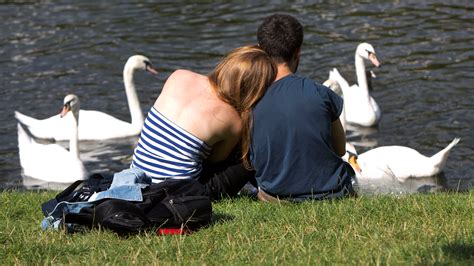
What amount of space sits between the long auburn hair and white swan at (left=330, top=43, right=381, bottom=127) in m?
6.25

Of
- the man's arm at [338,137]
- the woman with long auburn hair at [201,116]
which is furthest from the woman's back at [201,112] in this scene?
the man's arm at [338,137]

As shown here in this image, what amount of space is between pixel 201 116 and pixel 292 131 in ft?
2.15

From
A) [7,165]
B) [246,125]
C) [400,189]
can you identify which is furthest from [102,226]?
[7,165]

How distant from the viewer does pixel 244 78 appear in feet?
22.0

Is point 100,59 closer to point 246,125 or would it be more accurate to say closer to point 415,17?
point 415,17

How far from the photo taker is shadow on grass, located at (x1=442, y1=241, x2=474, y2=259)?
496 centimetres

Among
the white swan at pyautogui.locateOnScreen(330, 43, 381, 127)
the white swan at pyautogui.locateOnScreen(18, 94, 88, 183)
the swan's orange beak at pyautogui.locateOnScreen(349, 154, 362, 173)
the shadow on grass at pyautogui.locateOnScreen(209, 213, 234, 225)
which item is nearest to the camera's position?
the shadow on grass at pyautogui.locateOnScreen(209, 213, 234, 225)

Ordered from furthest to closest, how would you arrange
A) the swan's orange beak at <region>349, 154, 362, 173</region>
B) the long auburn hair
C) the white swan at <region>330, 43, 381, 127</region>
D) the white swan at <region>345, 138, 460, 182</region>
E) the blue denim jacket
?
the white swan at <region>330, 43, 381, 127</region>
the white swan at <region>345, 138, 460, 182</region>
the swan's orange beak at <region>349, 154, 362, 173</region>
the long auburn hair
the blue denim jacket

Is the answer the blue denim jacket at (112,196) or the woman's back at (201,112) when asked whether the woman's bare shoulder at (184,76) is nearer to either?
the woman's back at (201,112)

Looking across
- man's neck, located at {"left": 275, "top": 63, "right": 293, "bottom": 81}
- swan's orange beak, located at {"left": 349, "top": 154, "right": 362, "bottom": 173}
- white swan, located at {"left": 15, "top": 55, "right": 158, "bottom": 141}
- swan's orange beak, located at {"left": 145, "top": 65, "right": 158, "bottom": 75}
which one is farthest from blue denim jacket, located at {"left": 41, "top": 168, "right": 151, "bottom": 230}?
swan's orange beak, located at {"left": 145, "top": 65, "right": 158, "bottom": 75}

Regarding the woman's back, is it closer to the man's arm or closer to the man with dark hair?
the man with dark hair

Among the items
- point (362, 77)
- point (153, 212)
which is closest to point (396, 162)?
point (362, 77)

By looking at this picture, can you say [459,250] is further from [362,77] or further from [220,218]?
[362,77]

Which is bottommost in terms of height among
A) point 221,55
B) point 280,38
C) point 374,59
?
point 221,55
